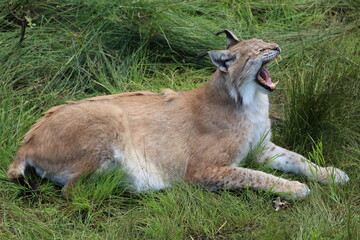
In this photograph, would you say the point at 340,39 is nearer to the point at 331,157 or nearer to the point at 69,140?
the point at 331,157

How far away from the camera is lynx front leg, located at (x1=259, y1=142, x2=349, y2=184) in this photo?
5578 millimetres

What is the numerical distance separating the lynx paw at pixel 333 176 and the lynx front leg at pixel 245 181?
227 mm

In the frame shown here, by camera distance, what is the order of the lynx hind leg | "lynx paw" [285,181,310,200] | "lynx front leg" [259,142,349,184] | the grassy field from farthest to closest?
"lynx front leg" [259,142,349,184]
the lynx hind leg
"lynx paw" [285,181,310,200]
the grassy field

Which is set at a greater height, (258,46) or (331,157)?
(258,46)

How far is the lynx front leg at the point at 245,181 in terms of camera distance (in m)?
5.43

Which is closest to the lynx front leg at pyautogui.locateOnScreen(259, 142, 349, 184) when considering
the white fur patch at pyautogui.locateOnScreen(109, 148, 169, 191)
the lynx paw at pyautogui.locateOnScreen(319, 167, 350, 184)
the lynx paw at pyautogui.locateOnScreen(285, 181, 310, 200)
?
the lynx paw at pyautogui.locateOnScreen(319, 167, 350, 184)

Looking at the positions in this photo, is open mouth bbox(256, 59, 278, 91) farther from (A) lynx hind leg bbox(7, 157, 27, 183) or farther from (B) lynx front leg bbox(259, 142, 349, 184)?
(A) lynx hind leg bbox(7, 157, 27, 183)

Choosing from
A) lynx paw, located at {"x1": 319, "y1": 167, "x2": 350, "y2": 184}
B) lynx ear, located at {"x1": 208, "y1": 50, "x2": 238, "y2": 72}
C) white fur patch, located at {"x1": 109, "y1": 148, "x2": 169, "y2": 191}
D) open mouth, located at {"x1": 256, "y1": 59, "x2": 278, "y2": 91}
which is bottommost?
white fur patch, located at {"x1": 109, "y1": 148, "x2": 169, "y2": 191}

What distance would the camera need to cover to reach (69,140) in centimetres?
550

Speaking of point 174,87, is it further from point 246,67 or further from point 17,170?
point 17,170

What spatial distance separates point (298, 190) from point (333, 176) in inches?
13.4

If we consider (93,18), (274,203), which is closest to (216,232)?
(274,203)

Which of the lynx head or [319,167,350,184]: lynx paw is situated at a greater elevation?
the lynx head

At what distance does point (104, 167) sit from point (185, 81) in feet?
6.64
